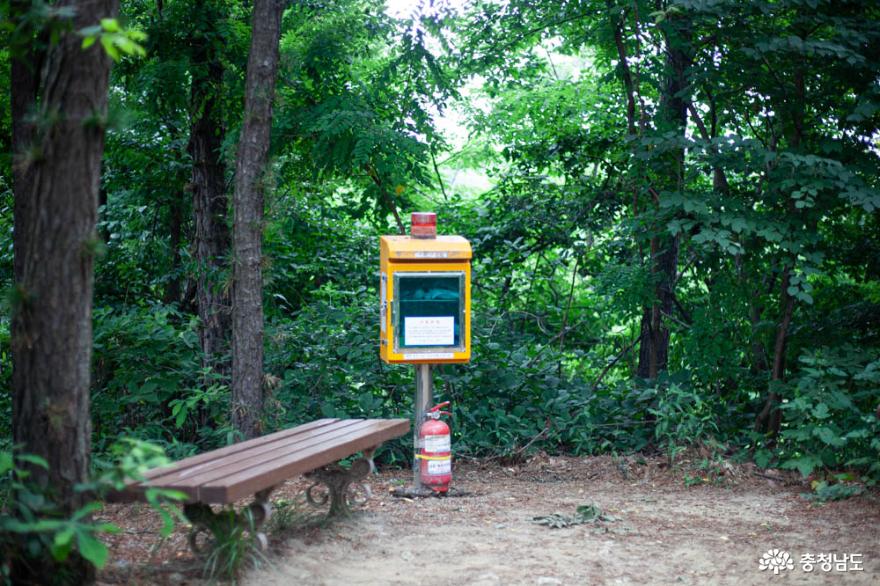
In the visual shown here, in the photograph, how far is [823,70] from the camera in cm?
720

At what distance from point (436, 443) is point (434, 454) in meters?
0.10

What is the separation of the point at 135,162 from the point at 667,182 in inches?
208

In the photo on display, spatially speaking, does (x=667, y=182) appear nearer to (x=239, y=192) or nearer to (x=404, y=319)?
(x=404, y=319)

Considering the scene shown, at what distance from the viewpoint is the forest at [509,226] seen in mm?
6766

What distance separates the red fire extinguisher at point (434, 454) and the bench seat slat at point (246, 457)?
611mm

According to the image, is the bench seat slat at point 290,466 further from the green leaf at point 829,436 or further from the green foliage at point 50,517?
the green leaf at point 829,436

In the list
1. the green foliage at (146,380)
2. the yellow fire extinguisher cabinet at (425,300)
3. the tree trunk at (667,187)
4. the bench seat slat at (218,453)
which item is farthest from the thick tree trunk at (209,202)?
the tree trunk at (667,187)

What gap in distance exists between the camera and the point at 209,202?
27.3 feet

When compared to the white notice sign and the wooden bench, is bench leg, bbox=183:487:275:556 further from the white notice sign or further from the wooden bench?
the white notice sign

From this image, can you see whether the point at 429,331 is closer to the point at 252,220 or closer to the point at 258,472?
the point at 252,220

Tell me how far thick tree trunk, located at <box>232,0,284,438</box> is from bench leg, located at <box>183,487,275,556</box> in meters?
2.21

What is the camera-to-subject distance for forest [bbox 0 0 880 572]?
6766 mm

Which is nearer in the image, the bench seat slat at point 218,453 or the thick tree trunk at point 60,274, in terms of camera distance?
the thick tree trunk at point 60,274

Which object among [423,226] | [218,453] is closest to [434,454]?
[423,226]
